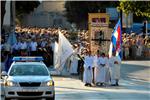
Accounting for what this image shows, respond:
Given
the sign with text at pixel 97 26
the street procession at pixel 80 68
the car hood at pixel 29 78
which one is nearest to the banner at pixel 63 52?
the street procession at pixel 80 68

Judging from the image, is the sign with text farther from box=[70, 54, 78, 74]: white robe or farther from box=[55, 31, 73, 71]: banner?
box=[55, 31, 73, 71]: banner

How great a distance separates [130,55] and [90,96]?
21939 mm

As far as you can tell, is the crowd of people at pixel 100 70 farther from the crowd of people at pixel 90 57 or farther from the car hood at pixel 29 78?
the car hood at pixel 29 78

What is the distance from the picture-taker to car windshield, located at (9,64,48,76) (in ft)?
66.6

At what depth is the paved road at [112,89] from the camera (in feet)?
72.4

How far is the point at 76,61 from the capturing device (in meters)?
32.2

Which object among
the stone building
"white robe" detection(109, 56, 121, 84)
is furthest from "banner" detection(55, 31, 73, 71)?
the stone building

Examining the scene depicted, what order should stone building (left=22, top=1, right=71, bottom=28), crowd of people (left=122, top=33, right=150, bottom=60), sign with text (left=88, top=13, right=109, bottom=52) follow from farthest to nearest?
stone building (left=22, top=1, right=71, bottom=28) < crowd of people (left=122, top=33, right=150, bottom=60) < sign with text (left=88, top=13, right=109, bottom=52)

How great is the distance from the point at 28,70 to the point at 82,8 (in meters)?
73.4

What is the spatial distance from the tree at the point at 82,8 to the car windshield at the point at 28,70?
66426 millimetres

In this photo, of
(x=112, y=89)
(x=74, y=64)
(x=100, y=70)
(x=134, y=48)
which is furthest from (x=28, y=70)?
(x=134, y=48)

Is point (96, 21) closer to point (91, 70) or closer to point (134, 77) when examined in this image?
point (134, 77)

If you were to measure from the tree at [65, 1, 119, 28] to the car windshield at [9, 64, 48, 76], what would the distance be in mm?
66426

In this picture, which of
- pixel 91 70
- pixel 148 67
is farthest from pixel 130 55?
pixel 91 70
